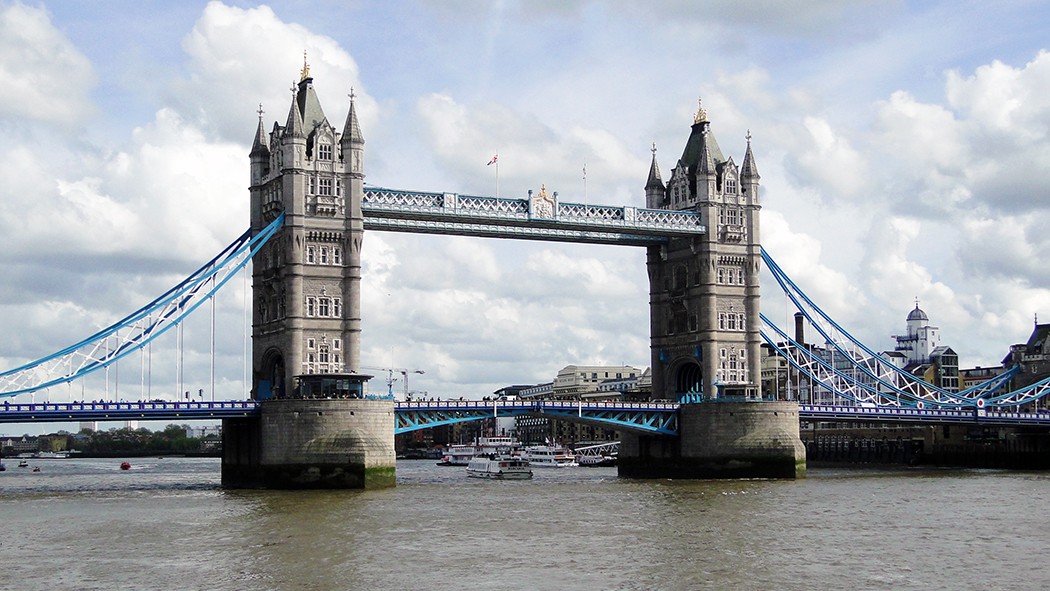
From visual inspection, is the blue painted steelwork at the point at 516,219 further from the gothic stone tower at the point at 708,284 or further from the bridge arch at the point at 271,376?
the bridge arch at the point at 271,376

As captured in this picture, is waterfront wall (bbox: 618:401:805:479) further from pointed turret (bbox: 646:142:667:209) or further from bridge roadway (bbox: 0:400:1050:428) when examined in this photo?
pointed turret (bbox: 646:142:667:209)

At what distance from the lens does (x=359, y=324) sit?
78812 mm

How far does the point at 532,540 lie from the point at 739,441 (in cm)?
4186

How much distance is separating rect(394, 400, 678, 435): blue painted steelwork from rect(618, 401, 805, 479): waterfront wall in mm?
1660

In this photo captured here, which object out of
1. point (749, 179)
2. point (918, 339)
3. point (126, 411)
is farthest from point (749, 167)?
point (918, 339)

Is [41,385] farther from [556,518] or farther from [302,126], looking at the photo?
[556,518]

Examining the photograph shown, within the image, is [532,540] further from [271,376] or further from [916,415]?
[916,415]

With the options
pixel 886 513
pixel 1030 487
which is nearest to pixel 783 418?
pixel 1030 487

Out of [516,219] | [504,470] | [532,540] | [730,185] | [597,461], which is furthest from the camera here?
[597,461]

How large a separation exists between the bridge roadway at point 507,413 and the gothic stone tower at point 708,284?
5.33m

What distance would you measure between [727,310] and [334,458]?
34.7 metres

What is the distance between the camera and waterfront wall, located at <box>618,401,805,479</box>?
281 feet

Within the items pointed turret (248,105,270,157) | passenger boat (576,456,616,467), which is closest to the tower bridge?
pointed turret (248,105,270,157)

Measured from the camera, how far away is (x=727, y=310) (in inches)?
3684
